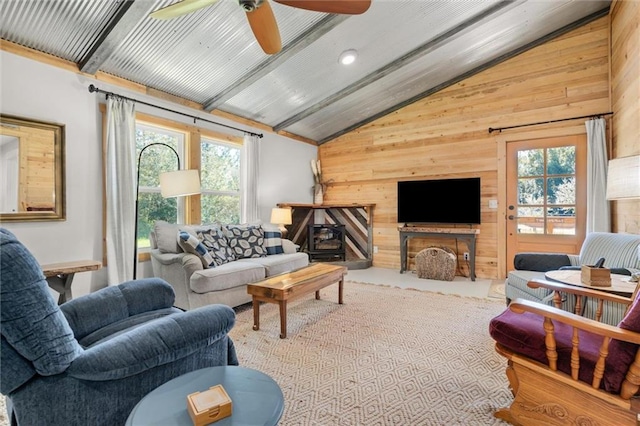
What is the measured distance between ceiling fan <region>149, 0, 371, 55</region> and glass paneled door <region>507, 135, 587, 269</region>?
3886mm

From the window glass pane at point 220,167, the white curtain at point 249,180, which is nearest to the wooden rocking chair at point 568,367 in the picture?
the white curtain at point 249,180

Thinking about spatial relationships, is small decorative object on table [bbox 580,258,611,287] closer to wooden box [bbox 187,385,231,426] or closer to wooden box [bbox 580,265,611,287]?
wooden box [bbox 580,265,611,287]

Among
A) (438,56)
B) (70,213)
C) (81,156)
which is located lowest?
(70,213)

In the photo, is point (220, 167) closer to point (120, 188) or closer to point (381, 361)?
point (120, 188)

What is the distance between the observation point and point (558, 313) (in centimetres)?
133

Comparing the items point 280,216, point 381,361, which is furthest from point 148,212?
point 381,361

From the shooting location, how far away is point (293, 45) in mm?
3461

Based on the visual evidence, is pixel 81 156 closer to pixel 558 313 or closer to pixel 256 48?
pixel 256 48

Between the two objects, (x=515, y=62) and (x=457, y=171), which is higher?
(x=515, y=62)

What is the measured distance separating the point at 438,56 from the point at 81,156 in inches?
177

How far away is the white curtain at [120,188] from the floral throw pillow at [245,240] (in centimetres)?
105

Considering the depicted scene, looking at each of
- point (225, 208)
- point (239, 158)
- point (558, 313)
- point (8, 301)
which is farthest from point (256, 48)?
point (558, 313)

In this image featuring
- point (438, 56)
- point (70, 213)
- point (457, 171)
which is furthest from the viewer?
point (457, 171)

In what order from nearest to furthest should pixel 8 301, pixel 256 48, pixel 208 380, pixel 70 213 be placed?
pixel 8 301
pixel 208 380
pixel 70 213
pixel 256 48
